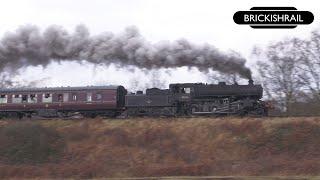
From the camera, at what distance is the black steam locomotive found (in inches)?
1406

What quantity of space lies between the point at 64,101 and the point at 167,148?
1217cm

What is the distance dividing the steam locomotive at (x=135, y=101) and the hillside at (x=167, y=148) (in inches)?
138

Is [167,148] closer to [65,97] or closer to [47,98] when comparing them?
[65,97]

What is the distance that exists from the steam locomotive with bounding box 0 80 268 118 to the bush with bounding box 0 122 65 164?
6221 millimetres

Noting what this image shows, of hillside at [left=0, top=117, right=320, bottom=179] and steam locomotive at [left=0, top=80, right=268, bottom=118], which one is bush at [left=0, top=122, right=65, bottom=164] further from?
steam locomotive at [left=0, top=80, right=268, bottom=118]

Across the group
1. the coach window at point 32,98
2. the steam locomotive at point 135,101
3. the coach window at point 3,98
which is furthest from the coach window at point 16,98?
the coach window at point 32,98

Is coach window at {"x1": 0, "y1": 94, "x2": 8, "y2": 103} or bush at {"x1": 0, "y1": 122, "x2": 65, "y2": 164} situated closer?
bush at {"x1": 0, "y1": 122, "x2": 65, "y2": 164}

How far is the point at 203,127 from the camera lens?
3180 cm

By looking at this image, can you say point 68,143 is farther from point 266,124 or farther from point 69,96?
point 266,124

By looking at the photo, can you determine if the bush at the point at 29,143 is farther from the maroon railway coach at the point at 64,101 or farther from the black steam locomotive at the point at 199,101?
the black steam locomotive at the point at 199,101

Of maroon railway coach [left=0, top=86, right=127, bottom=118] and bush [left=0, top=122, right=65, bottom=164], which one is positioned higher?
maroon railway coach [left=0, top=86, right=127, bottom=118]

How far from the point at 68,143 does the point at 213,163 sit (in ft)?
30.6

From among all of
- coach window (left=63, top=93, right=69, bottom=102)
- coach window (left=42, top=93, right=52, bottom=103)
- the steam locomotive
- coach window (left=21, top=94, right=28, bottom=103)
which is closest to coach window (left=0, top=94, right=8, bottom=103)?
the steam locomotive

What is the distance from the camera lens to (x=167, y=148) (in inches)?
1213
